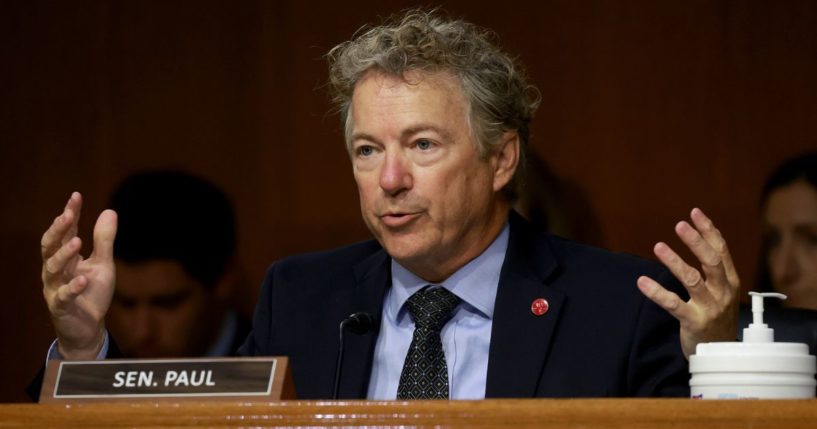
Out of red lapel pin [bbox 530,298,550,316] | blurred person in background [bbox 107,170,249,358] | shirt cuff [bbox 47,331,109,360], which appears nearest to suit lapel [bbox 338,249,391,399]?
red lapel pin [bbox 530,298,550,316]

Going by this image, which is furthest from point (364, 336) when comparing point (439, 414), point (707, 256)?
point (439, 414)

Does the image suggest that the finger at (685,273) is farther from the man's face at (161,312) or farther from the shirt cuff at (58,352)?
the man's face at (161,312)

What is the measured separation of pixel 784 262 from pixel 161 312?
166cm

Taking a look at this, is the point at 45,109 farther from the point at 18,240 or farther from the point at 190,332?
the point at 190,332

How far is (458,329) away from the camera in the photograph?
227cm

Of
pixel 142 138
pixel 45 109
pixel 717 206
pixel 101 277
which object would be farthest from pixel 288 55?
pixel 101 277

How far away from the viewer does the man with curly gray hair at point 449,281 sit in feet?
7.07

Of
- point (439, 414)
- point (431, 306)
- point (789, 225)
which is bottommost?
point (439, 414)

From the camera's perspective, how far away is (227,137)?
3.57 meters

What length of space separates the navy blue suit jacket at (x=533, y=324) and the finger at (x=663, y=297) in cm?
23

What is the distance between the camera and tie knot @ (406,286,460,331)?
225cm

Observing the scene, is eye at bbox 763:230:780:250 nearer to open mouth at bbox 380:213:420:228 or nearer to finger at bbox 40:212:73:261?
open mouth at bbox 380:213:420:228

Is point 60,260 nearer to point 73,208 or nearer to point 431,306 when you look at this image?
point 73,208

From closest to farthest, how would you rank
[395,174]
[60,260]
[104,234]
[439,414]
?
[439,414], [60,260], [104,234], [395,174]
